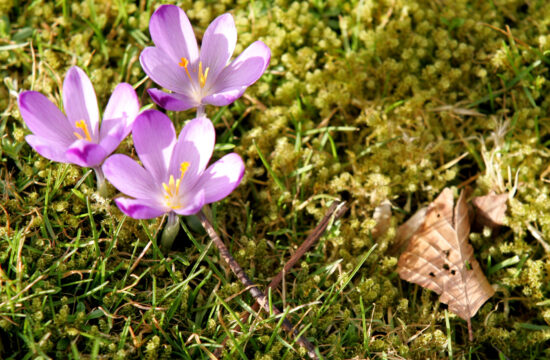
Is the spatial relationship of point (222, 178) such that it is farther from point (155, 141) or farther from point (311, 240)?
point (311, 240)

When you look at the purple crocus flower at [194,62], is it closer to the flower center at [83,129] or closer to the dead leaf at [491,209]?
the flower center at [83,129]

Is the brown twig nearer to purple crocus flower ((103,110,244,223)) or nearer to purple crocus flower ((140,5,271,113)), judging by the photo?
purple crocus flower ((103,110,244,223))

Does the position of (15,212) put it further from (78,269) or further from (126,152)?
(126,152)

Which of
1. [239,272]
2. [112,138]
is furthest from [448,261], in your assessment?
[112,138]

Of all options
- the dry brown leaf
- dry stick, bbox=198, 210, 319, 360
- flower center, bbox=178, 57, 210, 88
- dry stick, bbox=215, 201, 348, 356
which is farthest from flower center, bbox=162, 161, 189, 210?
the dry brown leaf

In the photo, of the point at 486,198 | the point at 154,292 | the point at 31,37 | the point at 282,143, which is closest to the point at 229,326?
the point at 154,292

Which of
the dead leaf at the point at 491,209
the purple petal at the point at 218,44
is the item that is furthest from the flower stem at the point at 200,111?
the dead leaf at the point at 491,209
